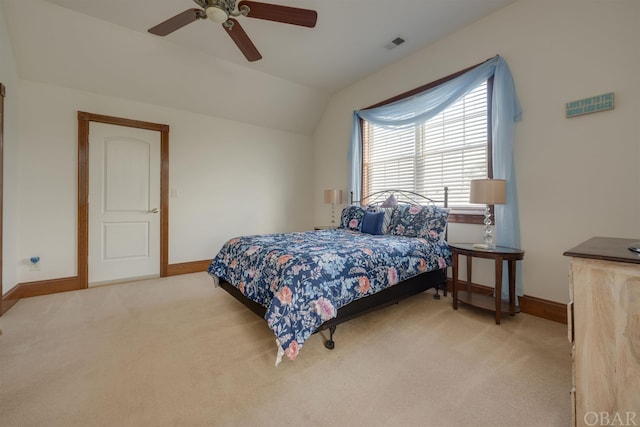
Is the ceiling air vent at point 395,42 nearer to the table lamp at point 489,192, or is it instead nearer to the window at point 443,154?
the window at point 443,154

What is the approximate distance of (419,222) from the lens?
3.00 meters

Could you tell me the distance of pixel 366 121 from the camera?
433cm

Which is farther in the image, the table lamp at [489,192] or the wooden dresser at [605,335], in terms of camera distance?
the table lamp at [489,192]

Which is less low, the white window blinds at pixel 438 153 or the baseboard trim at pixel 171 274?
the white window blinds at pixel 438 153

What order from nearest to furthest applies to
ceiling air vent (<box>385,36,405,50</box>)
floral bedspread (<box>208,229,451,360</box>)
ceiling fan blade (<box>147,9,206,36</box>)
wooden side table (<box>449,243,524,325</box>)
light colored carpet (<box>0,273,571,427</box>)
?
1. light colored carpet (<box>0,273,571,427</box>)
2. floral bedspread (<box>208,229,451,360</box>)
3. ceiling fan blade (<box>147,9,206,36</box>)
4. wooden side table (<box>449,243,524,325</box>)
5. ceiling air vent (<box>385,36,405,50</box>)

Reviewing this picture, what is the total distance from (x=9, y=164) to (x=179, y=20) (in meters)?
2.40

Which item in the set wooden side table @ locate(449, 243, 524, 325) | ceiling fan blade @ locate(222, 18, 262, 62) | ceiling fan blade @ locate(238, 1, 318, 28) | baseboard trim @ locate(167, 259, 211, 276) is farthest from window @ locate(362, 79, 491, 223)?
baseboard trim @ locate(167, 259, 211, 276)

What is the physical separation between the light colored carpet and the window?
4.90ft

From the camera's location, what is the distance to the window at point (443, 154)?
3.01 m

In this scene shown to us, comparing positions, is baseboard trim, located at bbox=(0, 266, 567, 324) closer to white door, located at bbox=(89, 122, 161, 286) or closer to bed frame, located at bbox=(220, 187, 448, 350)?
white door, located at bbox=(89, 122, 161, 286)

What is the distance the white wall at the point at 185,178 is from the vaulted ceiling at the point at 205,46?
257 millimetres

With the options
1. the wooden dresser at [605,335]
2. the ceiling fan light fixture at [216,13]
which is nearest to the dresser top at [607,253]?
the wooden dresser at [605,335]

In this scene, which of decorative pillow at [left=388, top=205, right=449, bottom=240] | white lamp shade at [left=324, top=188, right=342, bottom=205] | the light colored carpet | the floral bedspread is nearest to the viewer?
the light colored carpet

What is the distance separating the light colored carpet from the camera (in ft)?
4.37
